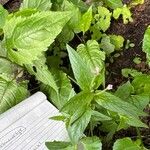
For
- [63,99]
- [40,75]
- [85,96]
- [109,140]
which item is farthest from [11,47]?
[109,140]

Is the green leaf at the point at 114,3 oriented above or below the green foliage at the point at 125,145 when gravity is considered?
above

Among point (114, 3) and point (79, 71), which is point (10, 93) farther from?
point (114, 3)

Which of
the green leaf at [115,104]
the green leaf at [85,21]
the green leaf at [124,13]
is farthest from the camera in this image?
the green leaf at [124,13]

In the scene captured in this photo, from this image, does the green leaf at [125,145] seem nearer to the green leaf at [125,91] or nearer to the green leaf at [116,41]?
the green leaf at [125,91]

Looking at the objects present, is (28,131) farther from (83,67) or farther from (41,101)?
(83,67)

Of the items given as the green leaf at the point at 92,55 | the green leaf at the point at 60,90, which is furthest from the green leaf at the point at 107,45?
the green leaf at the point at 60,90

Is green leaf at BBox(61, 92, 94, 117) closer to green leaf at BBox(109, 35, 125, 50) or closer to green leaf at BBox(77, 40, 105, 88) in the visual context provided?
green leaf at BBox(77, 40, 105, 88)

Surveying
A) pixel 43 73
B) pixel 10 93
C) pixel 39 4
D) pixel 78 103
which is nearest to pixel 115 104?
pixel 78 103
